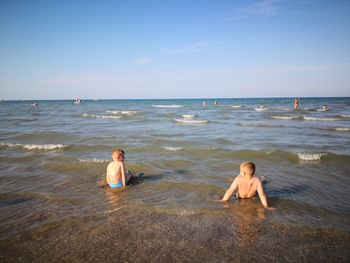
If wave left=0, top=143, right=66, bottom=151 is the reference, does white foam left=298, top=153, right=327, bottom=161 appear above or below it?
below

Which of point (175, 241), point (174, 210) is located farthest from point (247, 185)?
point (175, 241)

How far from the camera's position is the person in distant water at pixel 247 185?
17.0ft

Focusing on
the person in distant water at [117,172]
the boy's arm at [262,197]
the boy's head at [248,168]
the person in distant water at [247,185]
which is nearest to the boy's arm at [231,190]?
the person in distant water at [247,185]

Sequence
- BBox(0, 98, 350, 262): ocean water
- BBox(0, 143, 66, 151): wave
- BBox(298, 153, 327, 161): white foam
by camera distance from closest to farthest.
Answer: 1. BBox(0, 98, 350, 262): ocean water
2. BBox(298, 153, 327, 161): white foam
3. BBox(0, 143, 66, 151): wave

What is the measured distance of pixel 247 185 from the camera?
5.36 metres

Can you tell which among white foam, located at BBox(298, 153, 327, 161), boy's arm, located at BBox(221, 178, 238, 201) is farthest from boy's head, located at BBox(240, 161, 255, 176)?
white foam, located at BBox(298, 153, 327, 161)

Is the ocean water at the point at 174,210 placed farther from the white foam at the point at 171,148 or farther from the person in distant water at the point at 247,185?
the white foam at the point at 171,148

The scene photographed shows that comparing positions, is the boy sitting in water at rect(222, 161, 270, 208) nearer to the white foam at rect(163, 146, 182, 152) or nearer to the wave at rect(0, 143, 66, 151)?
the white foam at rect(163, 146, 182, 152)

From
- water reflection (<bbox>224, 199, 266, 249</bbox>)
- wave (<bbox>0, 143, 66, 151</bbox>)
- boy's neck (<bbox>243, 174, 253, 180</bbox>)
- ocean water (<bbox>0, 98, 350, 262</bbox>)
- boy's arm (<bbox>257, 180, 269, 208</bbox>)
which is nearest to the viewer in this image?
ocean water (<bbox>0, 98, 350, 262</bbox>)

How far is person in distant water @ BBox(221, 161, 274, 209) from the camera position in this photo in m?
5.17

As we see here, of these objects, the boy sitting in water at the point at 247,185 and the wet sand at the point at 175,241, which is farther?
the boy sitting in water at the point at 247,185

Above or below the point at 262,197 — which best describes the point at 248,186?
above

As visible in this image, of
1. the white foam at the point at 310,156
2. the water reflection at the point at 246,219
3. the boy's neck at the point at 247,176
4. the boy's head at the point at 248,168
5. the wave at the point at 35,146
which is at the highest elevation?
the boy's head at the point at 248,168

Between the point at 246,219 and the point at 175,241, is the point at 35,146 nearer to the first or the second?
the point at 175,241
